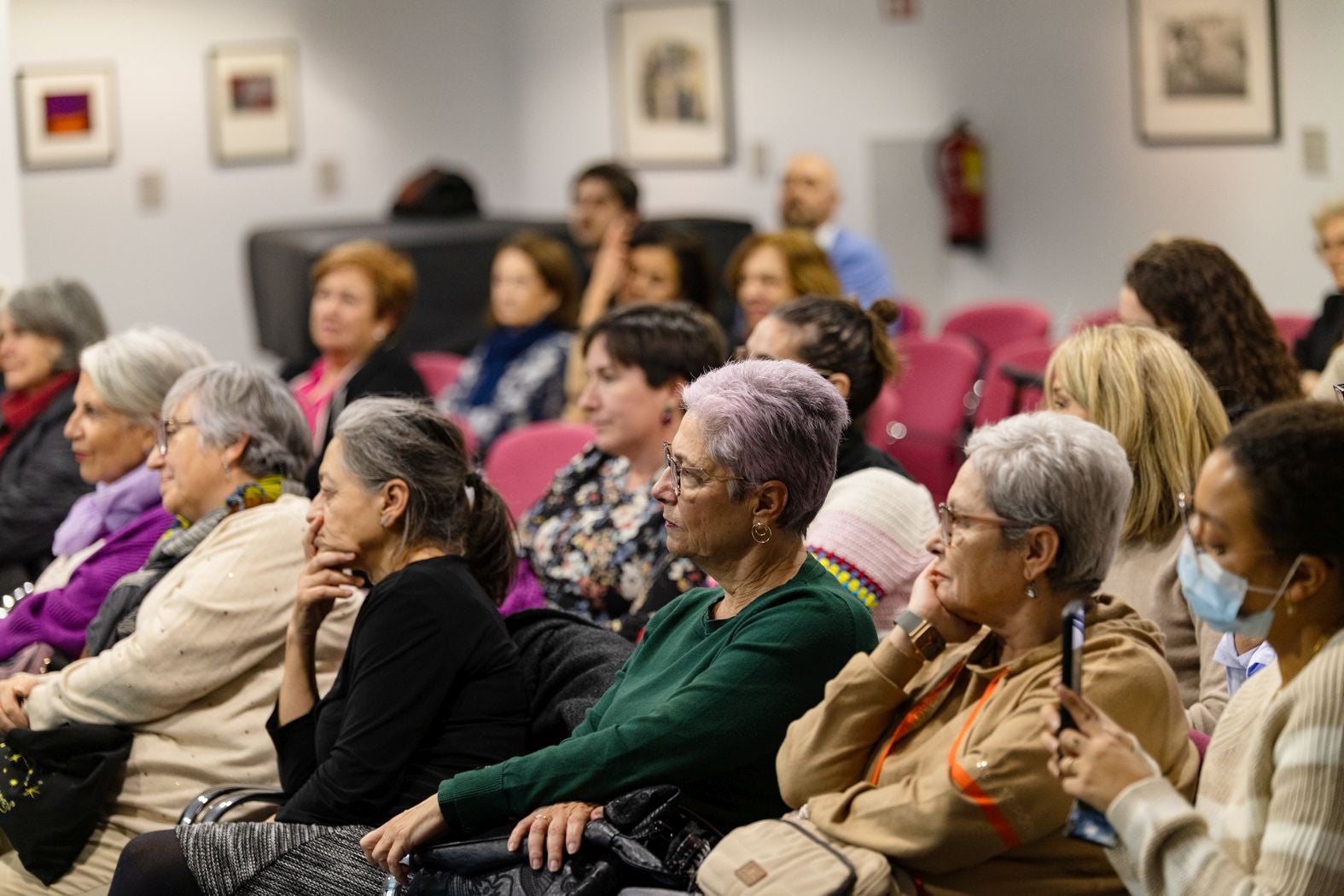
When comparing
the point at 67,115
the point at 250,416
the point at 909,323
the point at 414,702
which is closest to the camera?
the point at 414,702

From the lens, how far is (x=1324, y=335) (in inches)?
181

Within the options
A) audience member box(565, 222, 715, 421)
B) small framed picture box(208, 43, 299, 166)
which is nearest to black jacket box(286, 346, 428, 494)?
audience member box(565, 222, 715, 421)

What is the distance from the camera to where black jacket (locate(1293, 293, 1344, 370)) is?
454cm

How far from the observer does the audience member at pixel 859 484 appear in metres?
2.83

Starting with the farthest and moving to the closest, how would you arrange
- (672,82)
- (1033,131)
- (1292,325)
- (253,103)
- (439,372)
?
(253,103) → (672,82) → (1033,131) → (439,372) → (1292,325)

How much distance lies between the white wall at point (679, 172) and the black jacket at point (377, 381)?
4.49ft

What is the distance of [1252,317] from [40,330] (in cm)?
321

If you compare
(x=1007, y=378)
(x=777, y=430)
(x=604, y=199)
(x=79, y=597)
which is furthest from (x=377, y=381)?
(x=777, y=430)

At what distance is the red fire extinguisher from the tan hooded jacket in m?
6.32

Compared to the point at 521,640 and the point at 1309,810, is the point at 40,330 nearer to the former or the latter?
the point at 521,640

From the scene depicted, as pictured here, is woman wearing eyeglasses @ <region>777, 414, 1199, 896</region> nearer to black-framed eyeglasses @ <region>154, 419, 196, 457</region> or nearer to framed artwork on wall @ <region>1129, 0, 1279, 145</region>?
black-framed eyeglasses @ <region>154, 419, 196, 457</region>

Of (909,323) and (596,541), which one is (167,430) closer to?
(596,541)

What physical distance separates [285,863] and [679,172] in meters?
7.60

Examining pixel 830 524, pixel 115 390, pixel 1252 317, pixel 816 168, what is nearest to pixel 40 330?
pixel 115 390
